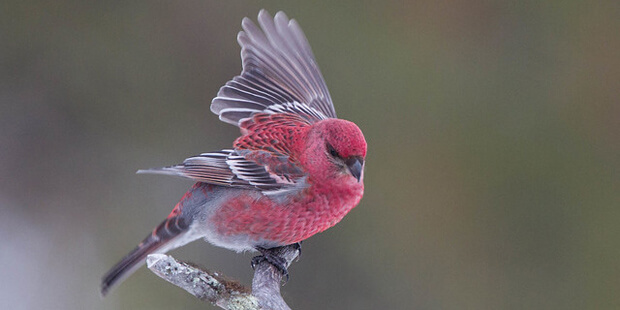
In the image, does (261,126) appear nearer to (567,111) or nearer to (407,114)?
(407,114)

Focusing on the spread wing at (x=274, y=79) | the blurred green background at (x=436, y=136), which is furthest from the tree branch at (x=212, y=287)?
the blurred green background at (x=436, y=136)

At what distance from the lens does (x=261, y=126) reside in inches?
134

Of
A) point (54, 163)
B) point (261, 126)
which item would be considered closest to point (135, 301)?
point (54, 163)

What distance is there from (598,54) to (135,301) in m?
3.27

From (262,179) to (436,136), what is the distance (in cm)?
183

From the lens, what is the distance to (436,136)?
15.1ft

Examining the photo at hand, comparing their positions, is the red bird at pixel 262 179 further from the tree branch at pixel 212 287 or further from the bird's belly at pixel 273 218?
the tree branch at pixel 212 287

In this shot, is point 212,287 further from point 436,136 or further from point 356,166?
point 436,136

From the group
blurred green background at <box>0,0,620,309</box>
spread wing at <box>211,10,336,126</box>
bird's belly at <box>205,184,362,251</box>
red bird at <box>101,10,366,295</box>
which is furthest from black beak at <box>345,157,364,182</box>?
blurred green background at <box>0,0,620,309</box>

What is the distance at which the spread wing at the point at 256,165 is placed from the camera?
3.02 metres

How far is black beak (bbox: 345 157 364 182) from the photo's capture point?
8.95 feet

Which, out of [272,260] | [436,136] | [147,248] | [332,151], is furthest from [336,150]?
[436,136]

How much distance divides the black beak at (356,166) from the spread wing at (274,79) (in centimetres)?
76

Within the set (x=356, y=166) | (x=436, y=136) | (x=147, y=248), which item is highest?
(x=436, y=136)
